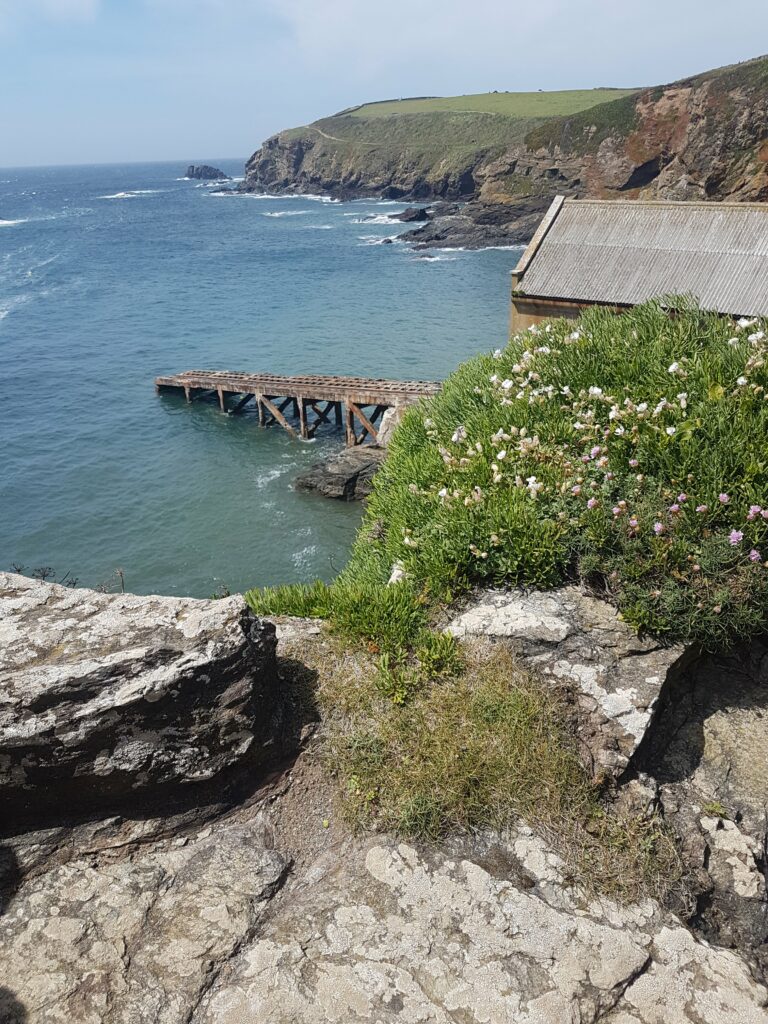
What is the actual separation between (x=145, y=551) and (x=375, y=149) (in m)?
156

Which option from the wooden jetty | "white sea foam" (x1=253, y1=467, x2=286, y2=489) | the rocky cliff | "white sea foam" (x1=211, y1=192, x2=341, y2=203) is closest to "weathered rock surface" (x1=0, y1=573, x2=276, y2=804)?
"white sea foam" (x1=253, y1=467, x2=286, y2=489)

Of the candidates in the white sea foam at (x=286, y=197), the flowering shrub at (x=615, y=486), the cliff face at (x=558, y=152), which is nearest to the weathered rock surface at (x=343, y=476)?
the flowering shrub at (x=615, y=486)

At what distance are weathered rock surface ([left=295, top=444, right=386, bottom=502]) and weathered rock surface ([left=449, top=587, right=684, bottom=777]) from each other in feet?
64.7

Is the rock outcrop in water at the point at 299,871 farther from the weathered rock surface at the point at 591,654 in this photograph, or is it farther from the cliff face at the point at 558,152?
the cliff face at the point at 558,152

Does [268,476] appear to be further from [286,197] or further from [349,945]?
[286,197]

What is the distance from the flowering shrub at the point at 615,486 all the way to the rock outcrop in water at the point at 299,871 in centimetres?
63

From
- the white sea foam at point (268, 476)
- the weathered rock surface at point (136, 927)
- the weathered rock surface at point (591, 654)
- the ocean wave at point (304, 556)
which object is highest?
the weathered rock surface at point (591, 654)

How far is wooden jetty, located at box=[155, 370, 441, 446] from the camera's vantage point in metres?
32.3

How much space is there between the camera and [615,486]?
7086 mm

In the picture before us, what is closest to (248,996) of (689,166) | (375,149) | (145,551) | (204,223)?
(145,551)

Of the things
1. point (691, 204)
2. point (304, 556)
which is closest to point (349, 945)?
point (304, 556)

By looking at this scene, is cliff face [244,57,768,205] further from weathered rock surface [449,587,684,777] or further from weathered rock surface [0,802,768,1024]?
weathered rock surface [0,802,768,1024]

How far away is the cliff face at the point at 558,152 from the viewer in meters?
68.6

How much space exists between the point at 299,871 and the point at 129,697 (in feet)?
5.83
